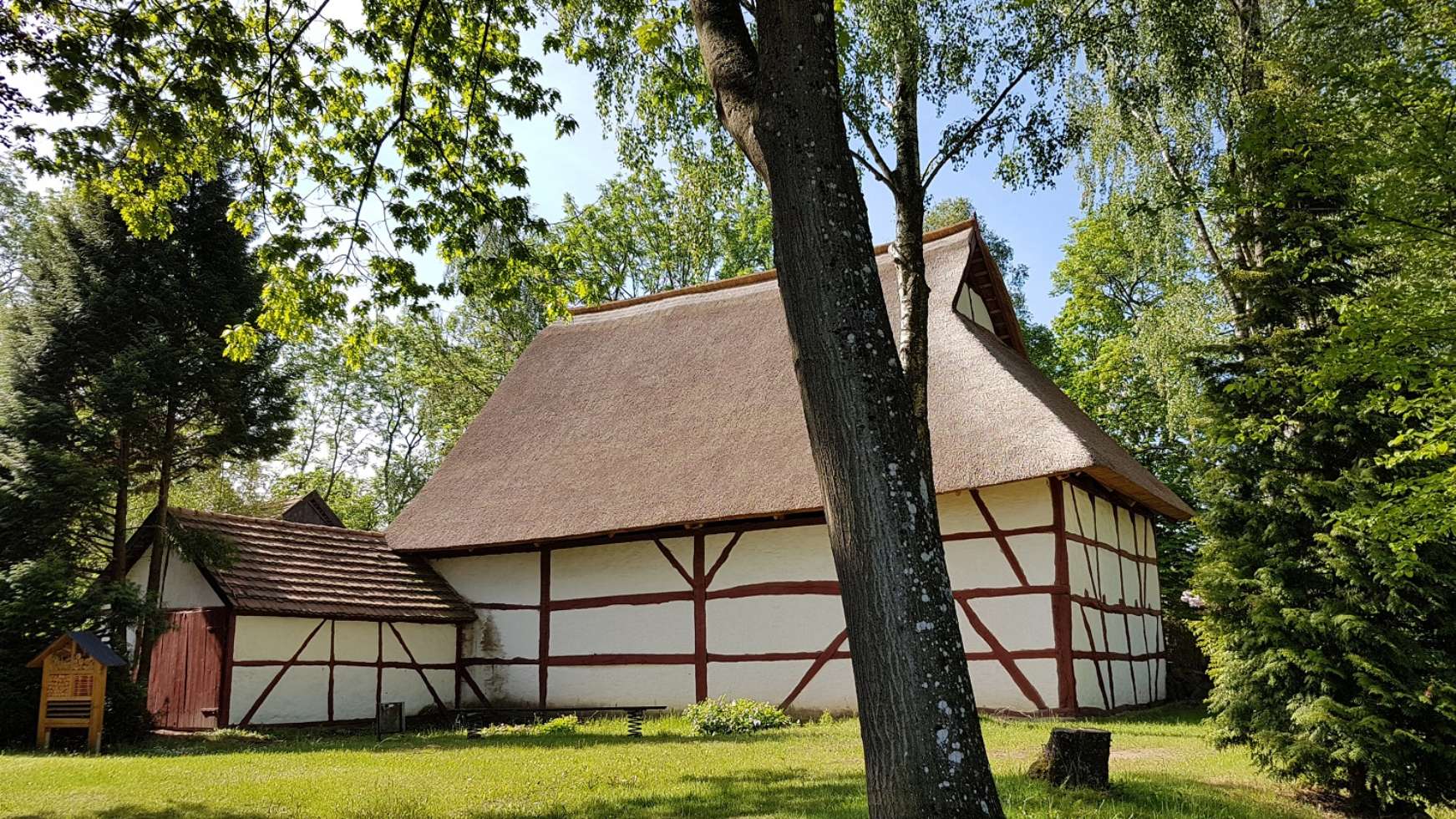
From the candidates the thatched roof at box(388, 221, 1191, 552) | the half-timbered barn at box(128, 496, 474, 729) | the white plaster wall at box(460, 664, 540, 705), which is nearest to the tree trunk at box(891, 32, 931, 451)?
the thatched roof at box(388, 221, 1191, 552)

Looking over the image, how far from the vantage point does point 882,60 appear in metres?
8.72

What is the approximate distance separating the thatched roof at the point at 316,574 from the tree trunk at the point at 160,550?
0.24 m

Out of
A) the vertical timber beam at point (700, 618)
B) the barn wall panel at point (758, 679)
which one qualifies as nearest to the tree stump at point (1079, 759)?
the barn wall panel at point (758, 679)

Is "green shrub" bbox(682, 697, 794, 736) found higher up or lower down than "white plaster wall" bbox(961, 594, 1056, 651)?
lower down

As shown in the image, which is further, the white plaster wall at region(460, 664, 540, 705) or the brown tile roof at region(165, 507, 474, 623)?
the white plaster wall at region(460, 664, 540, 705)

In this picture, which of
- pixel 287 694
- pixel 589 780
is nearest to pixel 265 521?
pixel 287 694

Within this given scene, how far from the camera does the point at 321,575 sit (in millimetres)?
14148

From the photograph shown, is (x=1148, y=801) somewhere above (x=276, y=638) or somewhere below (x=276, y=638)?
below

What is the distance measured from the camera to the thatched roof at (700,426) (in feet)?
41.4

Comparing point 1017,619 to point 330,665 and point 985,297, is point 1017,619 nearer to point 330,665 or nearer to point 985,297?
point 985,297

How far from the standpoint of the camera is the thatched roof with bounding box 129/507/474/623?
42.2ft

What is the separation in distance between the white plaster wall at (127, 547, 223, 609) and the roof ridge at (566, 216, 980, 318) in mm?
6706

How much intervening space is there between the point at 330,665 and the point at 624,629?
3984 mm

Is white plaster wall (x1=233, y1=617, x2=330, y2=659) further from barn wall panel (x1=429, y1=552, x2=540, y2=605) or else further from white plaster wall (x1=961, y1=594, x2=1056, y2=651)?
white plaster wall (x1=961, y1=594, x2=1056, y2=651)
